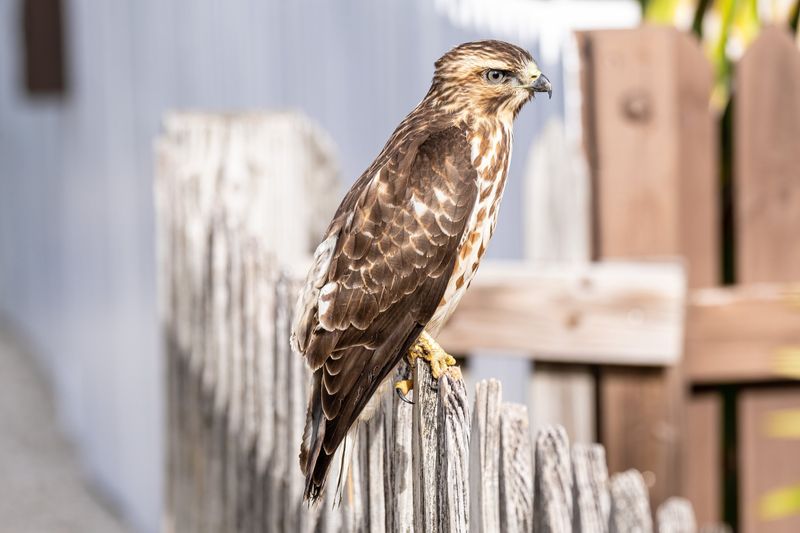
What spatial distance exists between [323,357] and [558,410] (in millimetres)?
1366

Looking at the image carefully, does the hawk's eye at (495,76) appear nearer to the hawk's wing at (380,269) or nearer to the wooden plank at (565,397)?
the hawk's wing at (380,269)

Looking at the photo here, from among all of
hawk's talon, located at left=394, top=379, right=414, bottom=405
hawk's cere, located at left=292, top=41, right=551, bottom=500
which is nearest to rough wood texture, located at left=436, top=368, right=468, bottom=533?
hawk's talon, located at left=394, top=379, right=414, bottom=405

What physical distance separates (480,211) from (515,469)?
2.16 ft

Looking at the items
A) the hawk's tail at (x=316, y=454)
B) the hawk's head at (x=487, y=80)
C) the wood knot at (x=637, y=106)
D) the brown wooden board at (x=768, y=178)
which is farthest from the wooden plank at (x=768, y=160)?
the hawk's tail at (x=316, y=454)

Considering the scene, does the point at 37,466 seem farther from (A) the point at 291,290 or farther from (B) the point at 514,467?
(B) the point at 514,467

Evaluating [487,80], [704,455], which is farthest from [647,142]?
[487,80]

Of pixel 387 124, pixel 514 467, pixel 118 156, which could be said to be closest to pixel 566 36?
pixel 387 124

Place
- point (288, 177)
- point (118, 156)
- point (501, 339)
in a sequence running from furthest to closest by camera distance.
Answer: point (118, 156) < point (288, 177) < point (501, 339)

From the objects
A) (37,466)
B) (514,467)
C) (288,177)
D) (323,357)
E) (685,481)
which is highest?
(288,177)

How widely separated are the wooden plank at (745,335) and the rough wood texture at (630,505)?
1601 millimetres

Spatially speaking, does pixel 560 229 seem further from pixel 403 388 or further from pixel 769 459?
pixel 403 388

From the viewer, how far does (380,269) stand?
8.92 ft

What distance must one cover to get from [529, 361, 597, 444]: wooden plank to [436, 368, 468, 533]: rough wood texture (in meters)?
1.54

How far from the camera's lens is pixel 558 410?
390 centimetres
